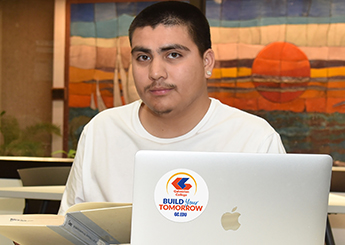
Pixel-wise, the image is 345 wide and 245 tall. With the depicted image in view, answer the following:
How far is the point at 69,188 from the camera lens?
1664mm

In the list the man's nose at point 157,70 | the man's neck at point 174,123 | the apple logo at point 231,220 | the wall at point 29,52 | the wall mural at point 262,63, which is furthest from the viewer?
the wall at point 29,52

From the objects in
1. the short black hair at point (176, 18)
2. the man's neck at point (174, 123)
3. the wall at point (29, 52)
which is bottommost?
the man's neck at point (174, 123)

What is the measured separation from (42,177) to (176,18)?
2.06m

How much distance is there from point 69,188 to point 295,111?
2706 mm

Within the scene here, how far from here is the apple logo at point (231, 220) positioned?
828 mm

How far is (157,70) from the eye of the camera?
149cm

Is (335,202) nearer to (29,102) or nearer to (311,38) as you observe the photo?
(311,38)

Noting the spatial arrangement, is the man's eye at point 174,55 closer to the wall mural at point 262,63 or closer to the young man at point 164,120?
the young man at point 164,120

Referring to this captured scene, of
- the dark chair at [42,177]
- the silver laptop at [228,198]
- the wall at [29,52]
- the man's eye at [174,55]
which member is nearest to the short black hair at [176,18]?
the man's eye at [174,55]

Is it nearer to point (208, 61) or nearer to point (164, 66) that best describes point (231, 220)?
point (164, 66)

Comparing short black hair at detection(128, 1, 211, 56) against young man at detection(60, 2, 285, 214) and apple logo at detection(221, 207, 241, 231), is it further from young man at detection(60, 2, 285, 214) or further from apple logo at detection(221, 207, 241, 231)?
apple logo at detection(221, 207, 241, 231)

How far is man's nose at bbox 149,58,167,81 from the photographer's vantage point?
1491 mm

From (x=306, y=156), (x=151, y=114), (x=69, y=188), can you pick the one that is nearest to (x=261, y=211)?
(x=306, y=156)

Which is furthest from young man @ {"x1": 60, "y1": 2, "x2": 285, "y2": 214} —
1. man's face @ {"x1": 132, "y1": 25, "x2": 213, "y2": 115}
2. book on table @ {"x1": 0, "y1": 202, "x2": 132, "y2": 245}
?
book on table @ {"x1": 0, "y1": 202, "x2": 132, "y2": 245}
